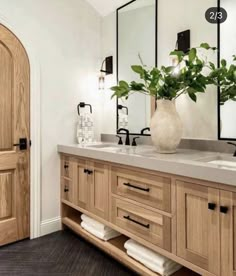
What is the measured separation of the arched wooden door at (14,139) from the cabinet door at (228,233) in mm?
1828

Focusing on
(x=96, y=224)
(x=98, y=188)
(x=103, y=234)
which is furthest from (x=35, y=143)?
(x=103, y=234)

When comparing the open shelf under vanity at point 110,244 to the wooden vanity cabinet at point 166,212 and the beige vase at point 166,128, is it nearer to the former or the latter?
the wooden vanity cabinet at point 166,212

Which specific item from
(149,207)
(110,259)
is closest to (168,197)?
(149,207)

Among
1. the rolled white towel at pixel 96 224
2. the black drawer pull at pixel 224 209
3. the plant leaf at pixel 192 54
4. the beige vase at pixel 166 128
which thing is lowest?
the rolled white towel at pixel 96 224

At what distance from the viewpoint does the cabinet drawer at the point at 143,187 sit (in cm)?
155

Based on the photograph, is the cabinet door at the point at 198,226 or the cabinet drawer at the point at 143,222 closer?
the cabinet door at the point at 198,226

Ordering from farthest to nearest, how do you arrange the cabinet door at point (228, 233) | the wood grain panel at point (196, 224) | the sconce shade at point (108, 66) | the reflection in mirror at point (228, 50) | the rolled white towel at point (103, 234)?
the sconce shade at point (108, 66) < the rolled white towel at point (103, 234) < the reflection in mirror at point (228, 50) < the wood grain panel at point (196, 224) < the cabinet door at point (228, 233)

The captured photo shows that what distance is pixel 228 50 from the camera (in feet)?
6.15

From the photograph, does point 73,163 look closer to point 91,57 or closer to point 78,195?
point 78,195

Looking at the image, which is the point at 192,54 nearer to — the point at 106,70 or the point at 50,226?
the point at 106,70

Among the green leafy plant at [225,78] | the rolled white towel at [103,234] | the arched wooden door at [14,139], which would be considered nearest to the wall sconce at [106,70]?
the arched wooden door at [14,139]

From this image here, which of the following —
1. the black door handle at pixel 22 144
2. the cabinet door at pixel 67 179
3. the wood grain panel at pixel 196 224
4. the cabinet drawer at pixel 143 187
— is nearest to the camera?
the wood grain panel at pixel 196 224

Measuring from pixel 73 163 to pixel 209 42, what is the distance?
1.59 metres

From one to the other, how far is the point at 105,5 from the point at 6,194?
7.47 ft
